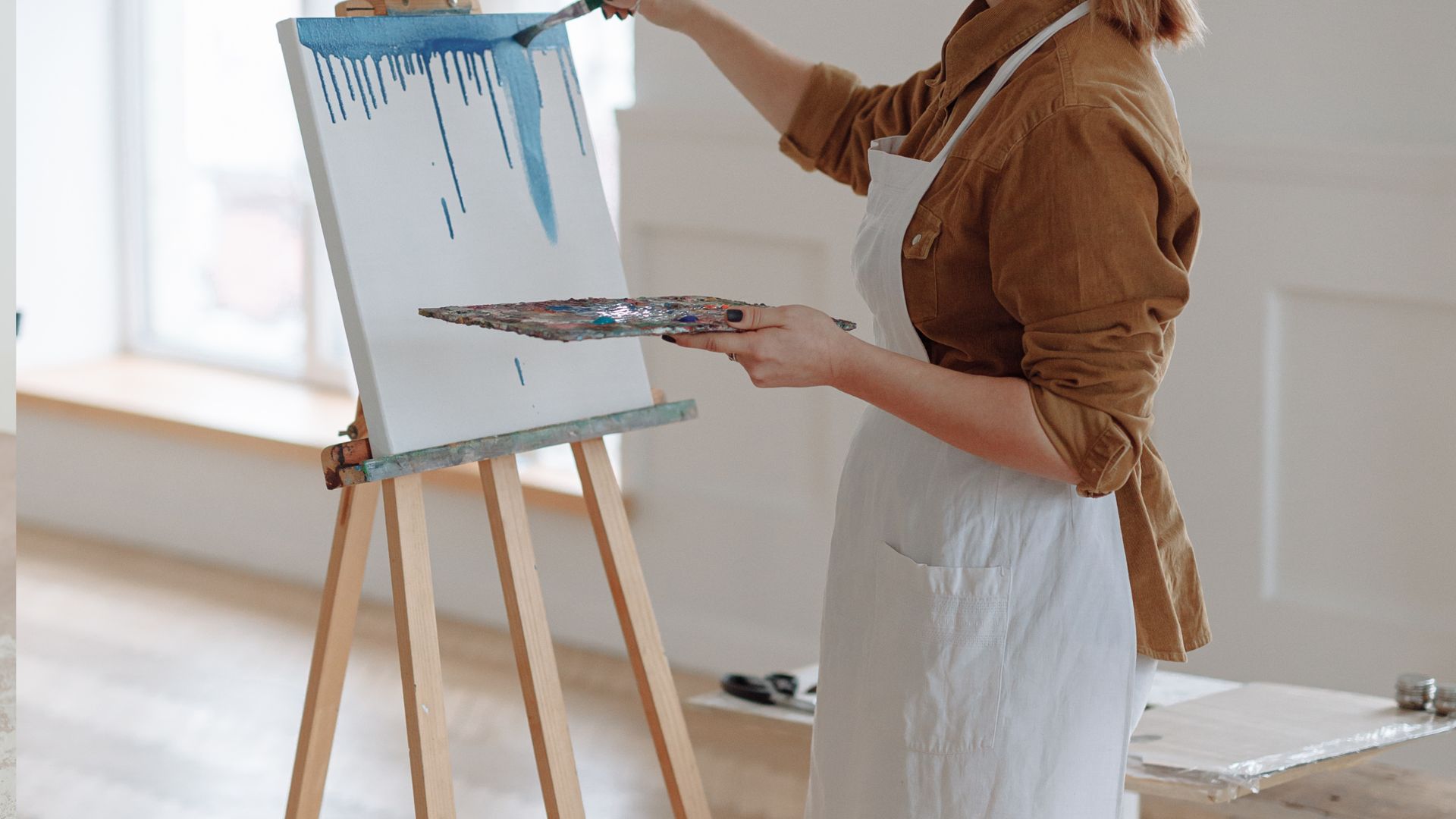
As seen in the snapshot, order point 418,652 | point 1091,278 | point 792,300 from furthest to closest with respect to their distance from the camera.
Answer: point 792,300
point 418,652
point 1091,278

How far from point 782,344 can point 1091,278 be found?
262mm

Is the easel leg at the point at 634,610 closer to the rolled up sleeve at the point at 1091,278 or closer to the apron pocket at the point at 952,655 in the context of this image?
the apron pocket at the point at 952,655

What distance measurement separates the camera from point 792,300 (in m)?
3.04

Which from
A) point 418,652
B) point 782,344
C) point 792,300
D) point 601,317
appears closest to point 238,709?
point 792,300

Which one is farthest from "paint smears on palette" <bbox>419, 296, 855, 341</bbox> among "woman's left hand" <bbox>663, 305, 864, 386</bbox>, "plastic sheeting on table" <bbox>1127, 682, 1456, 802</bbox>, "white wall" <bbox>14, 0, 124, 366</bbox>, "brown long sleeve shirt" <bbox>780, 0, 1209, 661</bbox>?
"white wall" <bbox>14, 0, 124, 366</bbox>

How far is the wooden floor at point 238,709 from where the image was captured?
2.69m

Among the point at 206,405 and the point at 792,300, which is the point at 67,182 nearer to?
the point at 206,405

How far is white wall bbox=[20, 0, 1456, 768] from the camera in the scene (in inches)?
98.4

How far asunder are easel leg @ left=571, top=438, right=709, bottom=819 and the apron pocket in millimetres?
482

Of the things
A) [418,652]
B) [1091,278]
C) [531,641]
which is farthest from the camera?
[531,641]

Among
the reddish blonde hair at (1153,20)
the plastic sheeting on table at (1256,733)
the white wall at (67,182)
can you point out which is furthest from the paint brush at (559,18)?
the white wall at (67,182)

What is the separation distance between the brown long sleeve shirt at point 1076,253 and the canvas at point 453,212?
20.6 inches

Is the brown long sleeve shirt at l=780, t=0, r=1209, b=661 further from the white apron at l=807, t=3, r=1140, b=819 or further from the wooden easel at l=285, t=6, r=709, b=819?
the wooden easel at l=285, t=6, r=709, b=819

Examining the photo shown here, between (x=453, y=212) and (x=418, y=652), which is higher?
(x=453, y=212)
